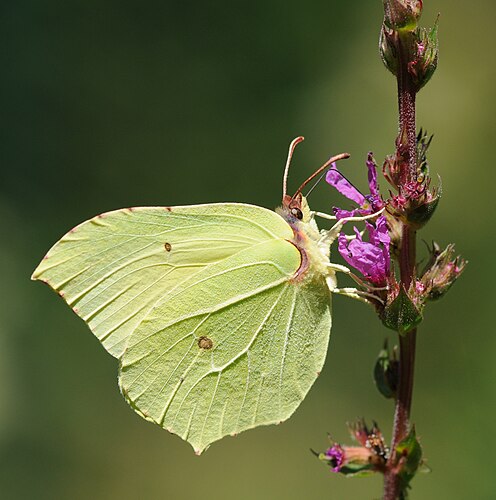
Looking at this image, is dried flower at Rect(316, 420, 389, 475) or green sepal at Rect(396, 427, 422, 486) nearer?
green sepal at Rect(396, 427, 422, 486)

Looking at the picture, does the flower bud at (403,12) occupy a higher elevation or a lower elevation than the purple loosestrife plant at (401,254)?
higher

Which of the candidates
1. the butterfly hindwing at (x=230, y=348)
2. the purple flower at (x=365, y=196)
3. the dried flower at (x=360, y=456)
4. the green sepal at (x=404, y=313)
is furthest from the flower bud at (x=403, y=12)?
the dried flower at (x=360, y=456)

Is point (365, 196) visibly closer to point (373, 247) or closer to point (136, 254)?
point (373, 247)

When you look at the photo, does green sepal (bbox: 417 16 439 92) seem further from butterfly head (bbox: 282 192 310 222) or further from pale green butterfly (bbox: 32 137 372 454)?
butterfly head (bbox: 282 192 310 222)

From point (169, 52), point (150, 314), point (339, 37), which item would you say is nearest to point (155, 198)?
point (169, 52)

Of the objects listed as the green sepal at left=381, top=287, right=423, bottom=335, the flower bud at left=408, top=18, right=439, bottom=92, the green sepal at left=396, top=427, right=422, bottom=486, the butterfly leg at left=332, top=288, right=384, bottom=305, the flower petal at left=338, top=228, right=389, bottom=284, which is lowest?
the green sepal at left=396, top=427, right=422, bottom=486

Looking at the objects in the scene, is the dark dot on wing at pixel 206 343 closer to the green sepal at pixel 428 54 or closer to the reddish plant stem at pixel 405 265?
the reddish plant stem at pixel 405 265

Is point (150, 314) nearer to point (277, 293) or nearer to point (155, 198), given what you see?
point (277, 293)

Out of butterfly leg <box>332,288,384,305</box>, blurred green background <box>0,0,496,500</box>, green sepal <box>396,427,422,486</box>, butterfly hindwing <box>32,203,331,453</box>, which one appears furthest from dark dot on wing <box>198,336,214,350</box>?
blurred green background <box>0,0,496,500</box>
